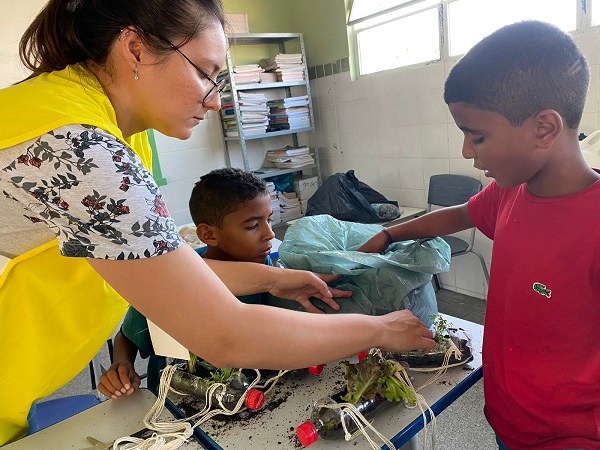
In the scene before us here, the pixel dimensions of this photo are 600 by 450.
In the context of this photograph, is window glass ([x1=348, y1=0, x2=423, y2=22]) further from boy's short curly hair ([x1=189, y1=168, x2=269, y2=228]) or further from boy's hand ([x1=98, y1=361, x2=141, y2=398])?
boy's hand ([x1=98, y1=361, x2=141, y2=398])

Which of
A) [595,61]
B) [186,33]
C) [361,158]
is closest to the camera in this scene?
[186,33]

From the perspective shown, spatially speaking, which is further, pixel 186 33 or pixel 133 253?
pixel 186 33

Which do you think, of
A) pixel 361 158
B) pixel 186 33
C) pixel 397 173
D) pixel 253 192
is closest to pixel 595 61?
pixel 397 173

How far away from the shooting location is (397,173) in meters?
3.42

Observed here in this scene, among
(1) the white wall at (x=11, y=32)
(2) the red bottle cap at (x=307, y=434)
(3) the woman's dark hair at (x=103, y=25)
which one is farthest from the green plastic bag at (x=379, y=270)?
(1) the white wall at (x=11, y=32)

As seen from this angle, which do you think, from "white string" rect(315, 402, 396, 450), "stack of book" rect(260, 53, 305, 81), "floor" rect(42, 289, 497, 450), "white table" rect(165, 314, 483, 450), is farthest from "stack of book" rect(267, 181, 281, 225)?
"white string" rect(315, 402, 396, 450)

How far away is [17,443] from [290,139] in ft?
11.6

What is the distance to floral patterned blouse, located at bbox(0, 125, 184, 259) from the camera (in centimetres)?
62

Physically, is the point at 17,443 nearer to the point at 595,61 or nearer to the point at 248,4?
the point at 595,61

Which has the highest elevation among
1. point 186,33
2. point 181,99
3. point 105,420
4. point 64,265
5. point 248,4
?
point 248,4

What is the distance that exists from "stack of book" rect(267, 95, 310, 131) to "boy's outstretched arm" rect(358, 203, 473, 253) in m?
2.59

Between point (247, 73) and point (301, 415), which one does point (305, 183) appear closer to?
point (247, 73)

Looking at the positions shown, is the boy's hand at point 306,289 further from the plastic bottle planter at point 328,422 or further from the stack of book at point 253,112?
the stack of book at point 253,112

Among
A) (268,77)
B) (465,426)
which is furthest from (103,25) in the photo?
(268,77)
